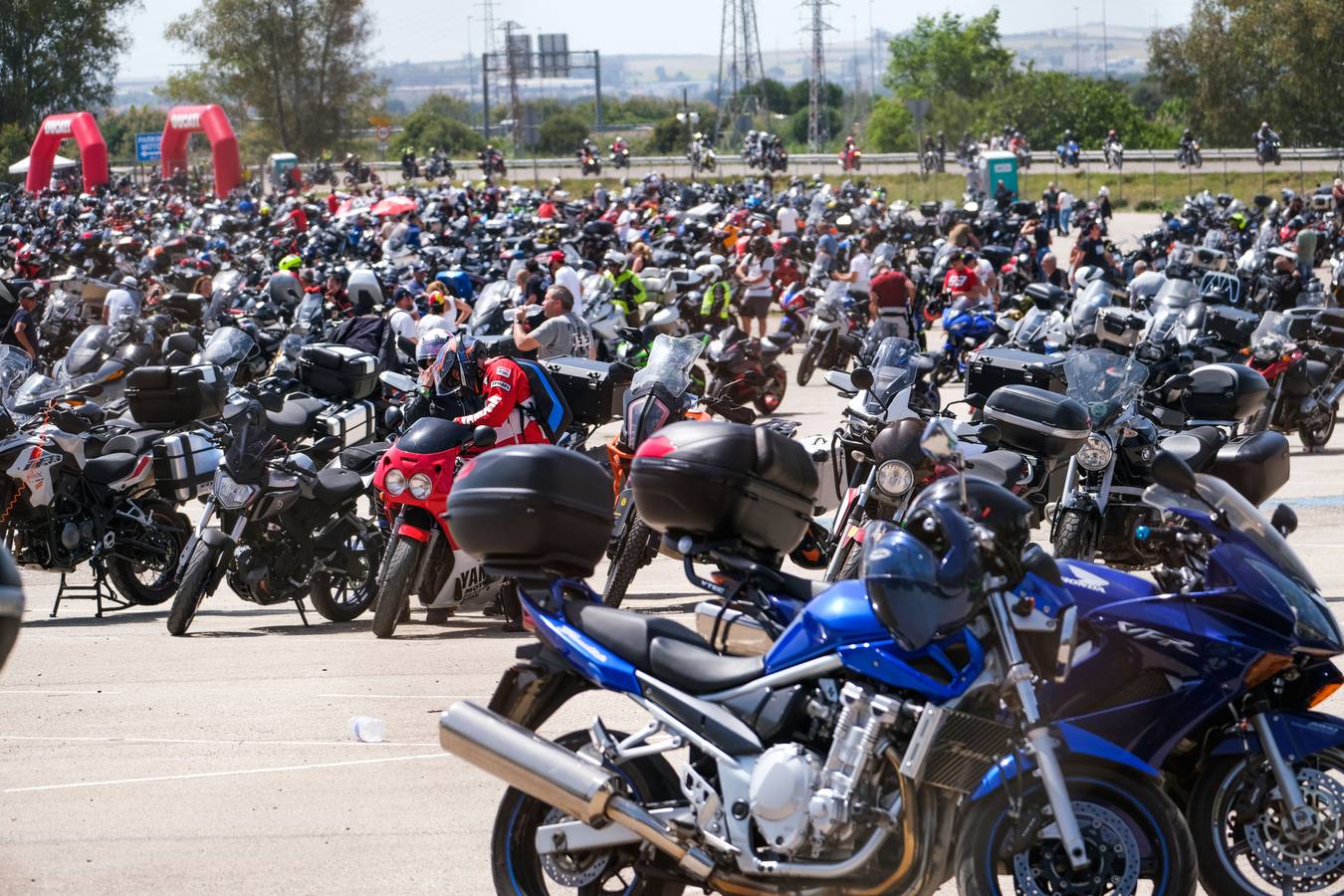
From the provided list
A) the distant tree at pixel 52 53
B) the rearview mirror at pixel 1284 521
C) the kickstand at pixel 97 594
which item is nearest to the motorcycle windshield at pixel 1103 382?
the rearview mirror at pixel 1284 521

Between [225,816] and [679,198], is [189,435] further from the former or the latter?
[679,198]

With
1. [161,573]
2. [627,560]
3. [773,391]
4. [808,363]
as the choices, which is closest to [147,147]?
[808,363]

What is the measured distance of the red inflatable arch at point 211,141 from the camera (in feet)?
176

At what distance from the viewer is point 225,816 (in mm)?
5355

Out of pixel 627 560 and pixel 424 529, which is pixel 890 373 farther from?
pixel 424 529

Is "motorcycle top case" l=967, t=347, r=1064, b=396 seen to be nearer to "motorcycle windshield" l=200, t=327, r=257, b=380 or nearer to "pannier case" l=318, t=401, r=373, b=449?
"pannier case" l=318, t=401, r=373, b=449

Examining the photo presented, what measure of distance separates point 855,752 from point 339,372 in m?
8.40

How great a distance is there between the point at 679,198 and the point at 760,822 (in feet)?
119

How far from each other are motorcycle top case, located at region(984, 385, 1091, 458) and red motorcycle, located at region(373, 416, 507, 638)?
246 cm

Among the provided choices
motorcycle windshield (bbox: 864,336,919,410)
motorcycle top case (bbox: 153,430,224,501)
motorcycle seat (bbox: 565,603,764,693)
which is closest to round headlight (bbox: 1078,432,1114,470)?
motorcycle windshield (bbox: 864,336,919,410)

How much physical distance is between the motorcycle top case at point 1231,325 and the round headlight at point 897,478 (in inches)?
283

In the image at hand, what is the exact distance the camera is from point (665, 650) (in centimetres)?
414

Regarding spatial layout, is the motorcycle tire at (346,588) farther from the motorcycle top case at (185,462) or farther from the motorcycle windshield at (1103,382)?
the motorcycle windshield at (1103,382)

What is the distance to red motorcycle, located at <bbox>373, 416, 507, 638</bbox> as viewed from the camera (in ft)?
27.1
